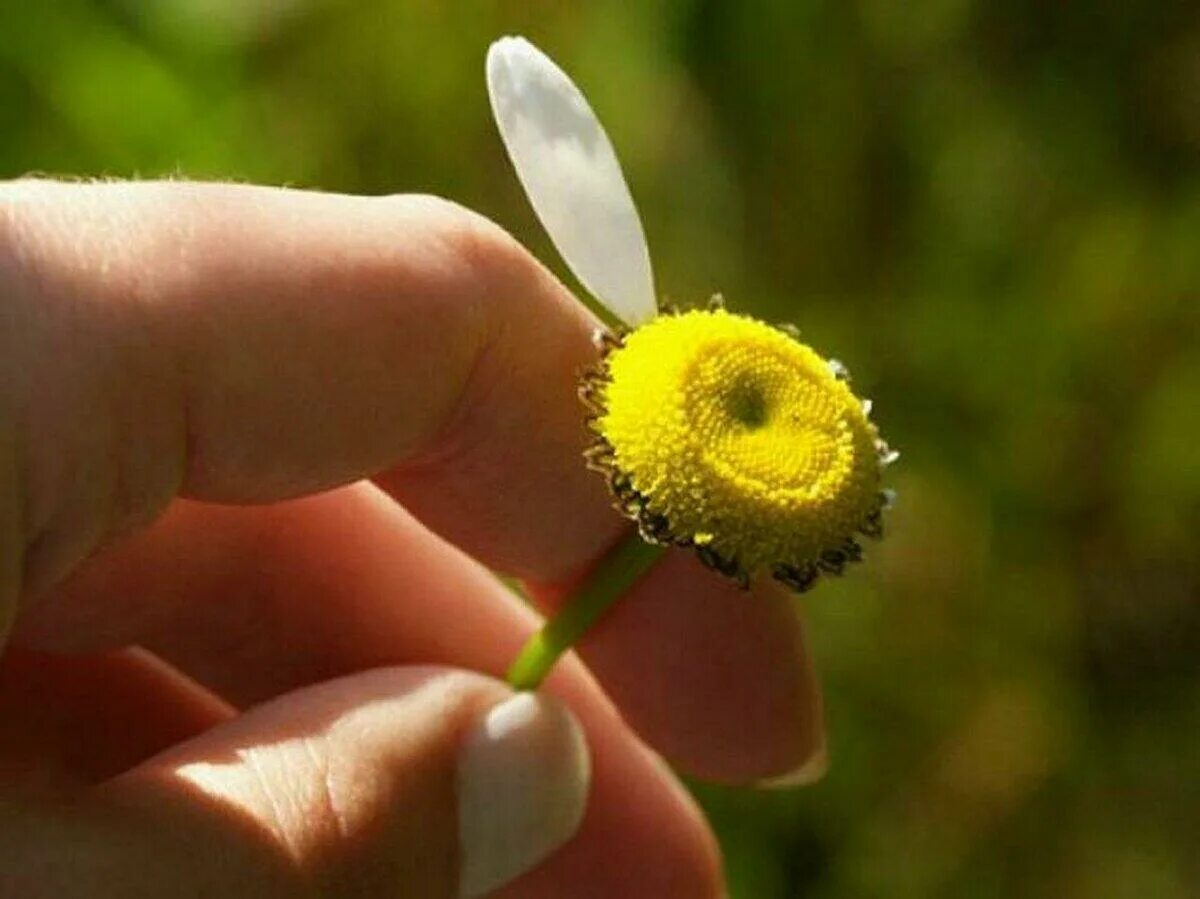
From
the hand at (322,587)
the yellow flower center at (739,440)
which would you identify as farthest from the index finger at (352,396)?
the yellow flower center at (739,440)

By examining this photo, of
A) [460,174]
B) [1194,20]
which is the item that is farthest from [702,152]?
[1194,20]

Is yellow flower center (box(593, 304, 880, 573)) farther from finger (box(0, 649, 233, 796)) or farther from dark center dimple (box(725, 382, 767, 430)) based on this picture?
finger (box(0, 649, 233, 796))

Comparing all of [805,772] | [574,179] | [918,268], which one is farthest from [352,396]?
[918,268]

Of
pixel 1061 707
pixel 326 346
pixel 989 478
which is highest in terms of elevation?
pixel 326 346

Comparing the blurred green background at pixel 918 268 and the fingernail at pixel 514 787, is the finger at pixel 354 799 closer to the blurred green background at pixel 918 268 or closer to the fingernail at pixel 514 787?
the fingernail at pixel 514 787

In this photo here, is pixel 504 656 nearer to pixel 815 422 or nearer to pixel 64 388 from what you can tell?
pixel 815 422

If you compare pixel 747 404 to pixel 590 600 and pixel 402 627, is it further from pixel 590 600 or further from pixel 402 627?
pixel 402 627
